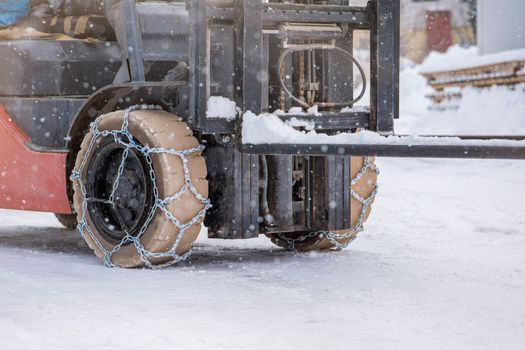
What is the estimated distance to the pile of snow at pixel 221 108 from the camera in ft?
18.1

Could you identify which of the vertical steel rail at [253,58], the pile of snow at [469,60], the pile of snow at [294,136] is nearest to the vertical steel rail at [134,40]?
the vertical steel rail at [253,58]

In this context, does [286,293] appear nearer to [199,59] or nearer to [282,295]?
[282,295]

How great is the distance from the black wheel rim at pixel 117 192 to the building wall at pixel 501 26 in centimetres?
1369

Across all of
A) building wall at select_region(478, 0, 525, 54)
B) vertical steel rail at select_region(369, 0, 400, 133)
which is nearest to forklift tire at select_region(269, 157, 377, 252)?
vertical steel rail at select_region(369, 0, 400, 133)

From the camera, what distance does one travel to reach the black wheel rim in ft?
18.8

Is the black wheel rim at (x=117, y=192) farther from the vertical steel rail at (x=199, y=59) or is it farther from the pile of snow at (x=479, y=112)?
the pile of snow at (x=479, y=112)

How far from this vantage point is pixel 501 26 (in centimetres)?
1858

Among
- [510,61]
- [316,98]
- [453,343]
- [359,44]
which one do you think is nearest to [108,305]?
[453,343]

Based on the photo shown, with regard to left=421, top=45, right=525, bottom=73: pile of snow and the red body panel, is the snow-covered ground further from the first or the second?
left=421, top=45, right=525, bottom=73: pile of snow

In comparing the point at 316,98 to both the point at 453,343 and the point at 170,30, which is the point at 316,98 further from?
the point at 453,343

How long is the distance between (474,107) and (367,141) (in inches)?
503

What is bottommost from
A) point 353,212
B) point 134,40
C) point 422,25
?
point 353,212

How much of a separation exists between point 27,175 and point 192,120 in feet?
4.86

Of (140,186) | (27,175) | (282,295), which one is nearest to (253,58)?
(140,186)
